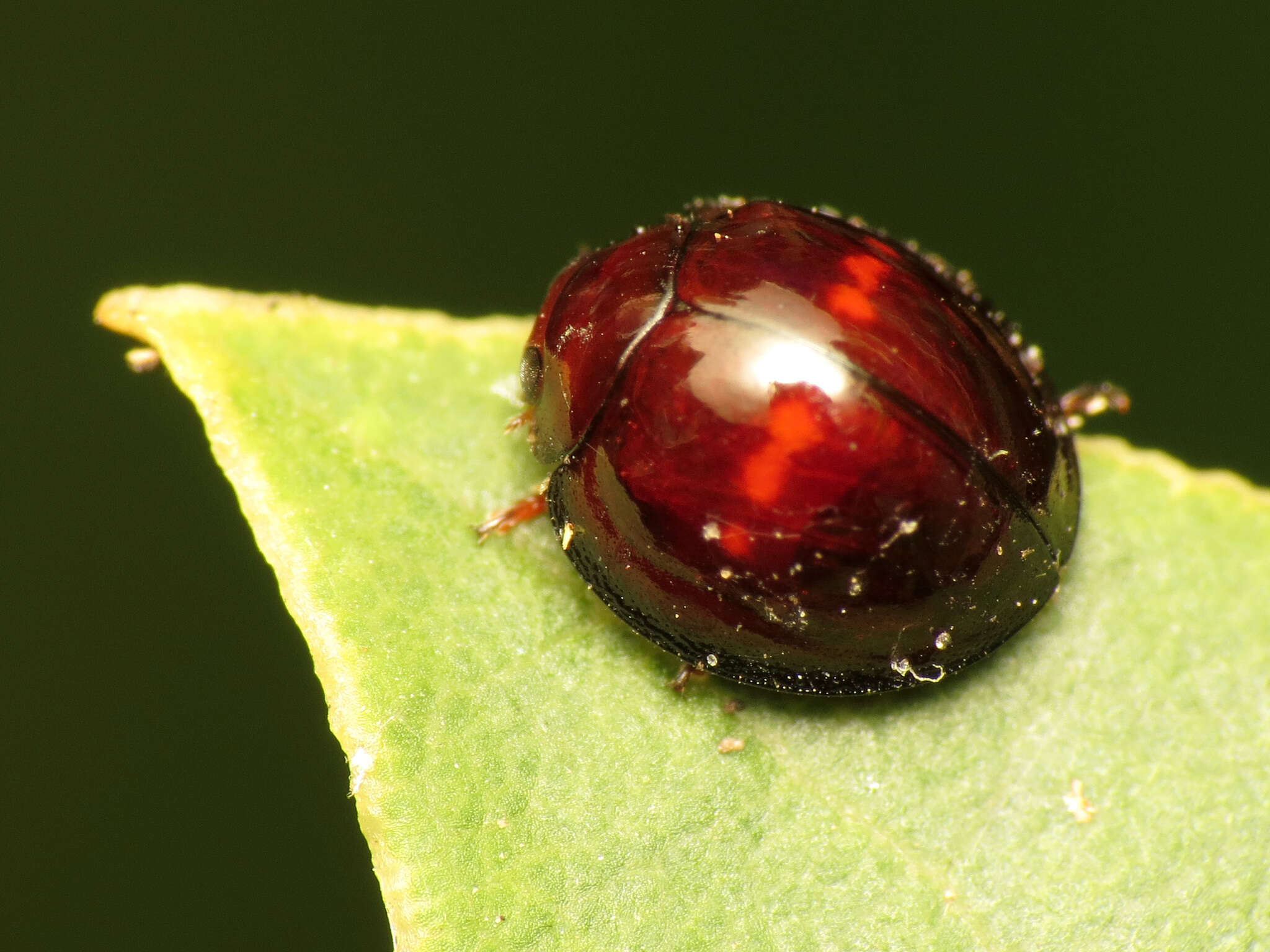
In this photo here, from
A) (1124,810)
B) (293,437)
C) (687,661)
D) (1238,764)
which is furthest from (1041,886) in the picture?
(293,437)

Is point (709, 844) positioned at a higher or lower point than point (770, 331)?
lower

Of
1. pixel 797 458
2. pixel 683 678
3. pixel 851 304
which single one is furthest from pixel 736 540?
pixel 851 304

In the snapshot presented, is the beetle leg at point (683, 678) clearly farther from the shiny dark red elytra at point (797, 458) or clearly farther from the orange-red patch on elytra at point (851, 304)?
the orange-red patch on elytra at point (851, 304)

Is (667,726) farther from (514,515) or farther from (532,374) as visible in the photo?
(532,374)

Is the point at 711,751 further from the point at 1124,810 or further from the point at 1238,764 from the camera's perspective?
the point at 1238,764

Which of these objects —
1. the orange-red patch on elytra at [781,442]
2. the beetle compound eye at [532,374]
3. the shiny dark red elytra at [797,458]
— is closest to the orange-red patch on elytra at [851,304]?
the shiny dark red elytra at [797,458]

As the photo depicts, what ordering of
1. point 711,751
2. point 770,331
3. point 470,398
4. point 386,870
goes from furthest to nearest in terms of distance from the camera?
point 470,398 → point 711,751 → point 770,331 → point 386,870

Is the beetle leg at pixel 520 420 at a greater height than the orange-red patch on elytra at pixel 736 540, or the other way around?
the orange-red patch on elytra at pixel 736 540
